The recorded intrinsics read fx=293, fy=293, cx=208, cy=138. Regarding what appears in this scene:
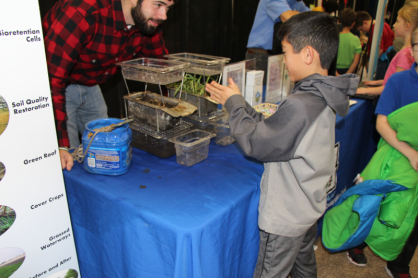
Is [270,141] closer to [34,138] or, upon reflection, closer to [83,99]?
[34,138]

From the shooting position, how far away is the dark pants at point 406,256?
5.40 ft

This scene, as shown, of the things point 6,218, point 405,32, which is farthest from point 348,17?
point 6,218

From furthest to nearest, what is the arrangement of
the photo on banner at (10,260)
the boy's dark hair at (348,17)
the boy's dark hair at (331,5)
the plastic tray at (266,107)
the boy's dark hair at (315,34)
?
1. the boy's dark hair at (331,5)
2. the boy's dark hair at (348,17)
3. the plastic tray at (266,107)
4. the boy's dark hair at (315,34)
5. the photo on banner at (10,260)

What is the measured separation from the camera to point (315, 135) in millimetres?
1024

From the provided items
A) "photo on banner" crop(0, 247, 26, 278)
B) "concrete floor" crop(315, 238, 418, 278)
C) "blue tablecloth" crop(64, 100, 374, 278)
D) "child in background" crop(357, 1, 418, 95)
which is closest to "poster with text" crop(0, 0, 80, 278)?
"photo on banner" crop(0, 247, 26, 278)

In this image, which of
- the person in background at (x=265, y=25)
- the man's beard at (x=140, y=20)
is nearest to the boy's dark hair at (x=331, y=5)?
the person in background at (x=265, y=25)

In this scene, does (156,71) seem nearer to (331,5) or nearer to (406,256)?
(406,256)

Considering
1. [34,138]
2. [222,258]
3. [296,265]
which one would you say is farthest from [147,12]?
[296,265]

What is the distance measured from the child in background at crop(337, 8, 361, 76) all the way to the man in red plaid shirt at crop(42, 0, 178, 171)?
306cm

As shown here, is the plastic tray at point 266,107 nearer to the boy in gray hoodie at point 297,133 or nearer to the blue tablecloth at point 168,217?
the blue tablecloth at point 168,217

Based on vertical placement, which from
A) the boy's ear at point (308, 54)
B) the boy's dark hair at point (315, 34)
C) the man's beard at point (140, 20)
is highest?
the man's beard at point (140, 20)

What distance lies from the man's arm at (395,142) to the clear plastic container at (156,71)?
1.16 meters

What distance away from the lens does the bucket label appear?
1159 mm

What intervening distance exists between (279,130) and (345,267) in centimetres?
142
